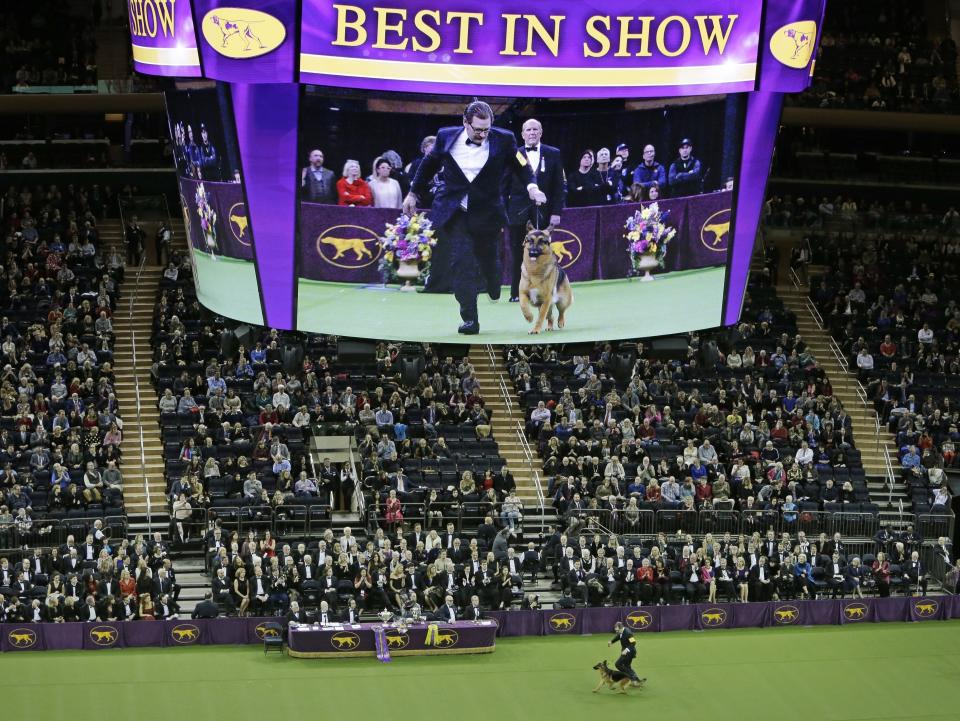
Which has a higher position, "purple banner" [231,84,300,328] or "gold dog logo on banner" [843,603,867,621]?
"purple banner" [231,84,300,328]

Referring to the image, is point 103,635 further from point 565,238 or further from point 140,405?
point 565,238

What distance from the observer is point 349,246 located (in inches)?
766

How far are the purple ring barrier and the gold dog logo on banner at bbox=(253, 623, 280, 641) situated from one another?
3 centimetres

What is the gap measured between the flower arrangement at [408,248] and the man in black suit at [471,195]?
0.11 metres

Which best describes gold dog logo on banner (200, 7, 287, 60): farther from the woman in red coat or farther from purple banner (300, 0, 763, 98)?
the woman in red coat

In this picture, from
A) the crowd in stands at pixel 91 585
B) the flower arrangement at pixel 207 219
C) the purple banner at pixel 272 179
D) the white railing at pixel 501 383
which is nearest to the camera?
Result: the purple banner at pixel 272 179

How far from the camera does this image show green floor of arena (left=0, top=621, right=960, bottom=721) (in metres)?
28.2

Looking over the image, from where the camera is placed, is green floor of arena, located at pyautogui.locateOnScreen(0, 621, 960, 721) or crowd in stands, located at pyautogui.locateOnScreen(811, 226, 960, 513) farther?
crowd in stands, located at pyautogui.locateOnScreen(811, 226, 960, 513)

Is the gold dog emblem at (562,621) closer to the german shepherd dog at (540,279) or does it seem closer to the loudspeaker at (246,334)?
the loudspeaker at (246,334)

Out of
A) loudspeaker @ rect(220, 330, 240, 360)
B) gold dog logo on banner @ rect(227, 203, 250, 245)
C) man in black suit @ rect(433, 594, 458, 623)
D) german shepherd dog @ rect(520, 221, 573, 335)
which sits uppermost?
gold dog logo on banner @ rect(227, 203, 250, 245)

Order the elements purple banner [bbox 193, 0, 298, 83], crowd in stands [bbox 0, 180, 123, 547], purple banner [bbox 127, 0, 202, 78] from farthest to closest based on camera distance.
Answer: crowd in stands [bbox 0, 180, 123, 547], purple banner [bbox 127, 0, 202, 78], purple banner [bbox 193, 0, 298, 83]

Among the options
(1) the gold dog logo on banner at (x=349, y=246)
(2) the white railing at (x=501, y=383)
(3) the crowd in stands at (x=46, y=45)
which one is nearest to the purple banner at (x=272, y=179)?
(1) the gold dog logo on banner at (x=349, y=246)

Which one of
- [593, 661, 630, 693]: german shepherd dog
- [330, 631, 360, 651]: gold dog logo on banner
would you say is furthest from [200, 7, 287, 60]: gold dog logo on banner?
[330, 631, 360, 651]: gold dog logo on banner

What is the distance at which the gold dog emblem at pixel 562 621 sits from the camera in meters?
32.2
